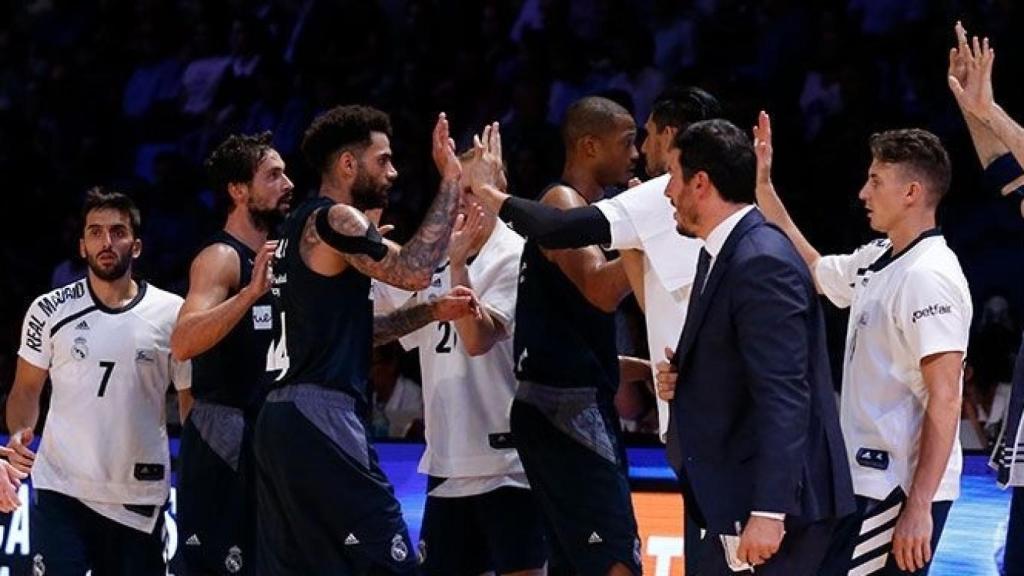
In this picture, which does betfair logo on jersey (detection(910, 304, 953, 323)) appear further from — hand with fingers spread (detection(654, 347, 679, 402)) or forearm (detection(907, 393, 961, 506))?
hand with fingers spread (detection(654, 347, 679, 402))

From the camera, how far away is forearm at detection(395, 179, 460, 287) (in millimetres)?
7328

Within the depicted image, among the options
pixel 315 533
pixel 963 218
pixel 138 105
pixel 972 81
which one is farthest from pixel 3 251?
pixel 972 81

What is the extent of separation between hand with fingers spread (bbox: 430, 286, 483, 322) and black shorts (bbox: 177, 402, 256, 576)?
1152mm

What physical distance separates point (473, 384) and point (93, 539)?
72.2 inches

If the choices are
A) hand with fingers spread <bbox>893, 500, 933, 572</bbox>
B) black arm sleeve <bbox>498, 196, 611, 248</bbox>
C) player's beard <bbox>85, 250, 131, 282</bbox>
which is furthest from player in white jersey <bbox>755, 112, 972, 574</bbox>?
player's beard <bbox>85, 250, 131, 282</bbox>

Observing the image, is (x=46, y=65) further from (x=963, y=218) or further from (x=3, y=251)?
(x=963, y=218)

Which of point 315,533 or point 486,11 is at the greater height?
point 486,11

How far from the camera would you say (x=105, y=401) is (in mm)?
8453

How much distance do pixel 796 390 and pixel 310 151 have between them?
273cm

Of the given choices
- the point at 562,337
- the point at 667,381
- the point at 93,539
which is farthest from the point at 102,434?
the point at 667,381

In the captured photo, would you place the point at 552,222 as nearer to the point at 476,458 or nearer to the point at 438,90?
the point at 476,458

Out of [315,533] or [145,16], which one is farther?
[145,16]

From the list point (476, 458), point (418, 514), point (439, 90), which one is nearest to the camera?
point (476, 458)

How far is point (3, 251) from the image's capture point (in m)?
15.2
